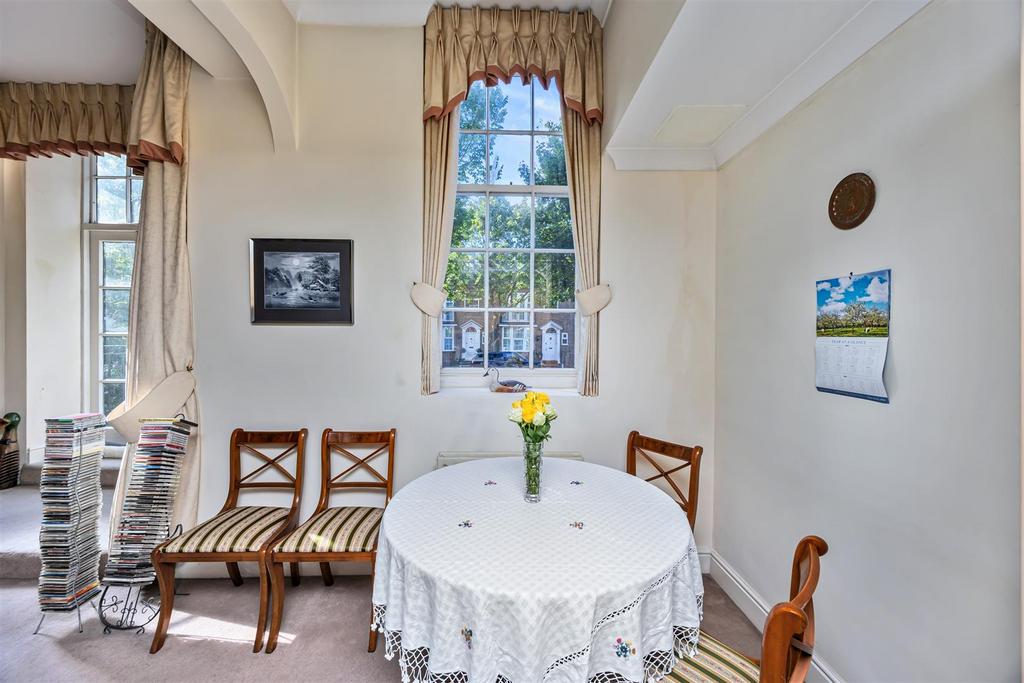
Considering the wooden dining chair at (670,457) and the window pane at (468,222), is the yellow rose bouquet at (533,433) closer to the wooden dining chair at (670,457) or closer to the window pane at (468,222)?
the wooden dining chair at (670,457)

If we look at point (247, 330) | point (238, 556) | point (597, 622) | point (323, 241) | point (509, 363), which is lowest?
point (238, 556)

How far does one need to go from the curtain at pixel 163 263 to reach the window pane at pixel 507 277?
185 centimetres

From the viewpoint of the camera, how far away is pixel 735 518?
2.35 meters

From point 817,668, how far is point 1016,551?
1020 millimetres

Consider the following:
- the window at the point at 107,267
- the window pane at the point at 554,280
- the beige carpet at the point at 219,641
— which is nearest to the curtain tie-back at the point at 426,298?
the window pane at the point at 554,280

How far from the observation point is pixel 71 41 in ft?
7.84

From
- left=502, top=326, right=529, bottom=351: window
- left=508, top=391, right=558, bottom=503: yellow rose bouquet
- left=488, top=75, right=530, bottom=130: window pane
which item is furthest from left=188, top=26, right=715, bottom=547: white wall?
left=508, top=391, right=558, bottom=503: yellow rose bouquet

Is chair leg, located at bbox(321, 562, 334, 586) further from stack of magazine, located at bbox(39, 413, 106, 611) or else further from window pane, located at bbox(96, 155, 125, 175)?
window pane, located at bbox(96, 155, 125, 175)

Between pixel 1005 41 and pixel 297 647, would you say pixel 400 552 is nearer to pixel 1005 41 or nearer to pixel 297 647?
pixel 297 647

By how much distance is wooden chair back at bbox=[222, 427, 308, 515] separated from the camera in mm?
2408

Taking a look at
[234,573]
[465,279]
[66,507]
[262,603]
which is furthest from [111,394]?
[465,279]

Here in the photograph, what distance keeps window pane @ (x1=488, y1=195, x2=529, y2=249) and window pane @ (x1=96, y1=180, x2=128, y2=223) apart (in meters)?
3.25

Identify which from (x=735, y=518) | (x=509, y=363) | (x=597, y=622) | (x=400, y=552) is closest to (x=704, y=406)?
(x=735, y=518)

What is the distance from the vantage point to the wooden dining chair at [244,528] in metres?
1.95
